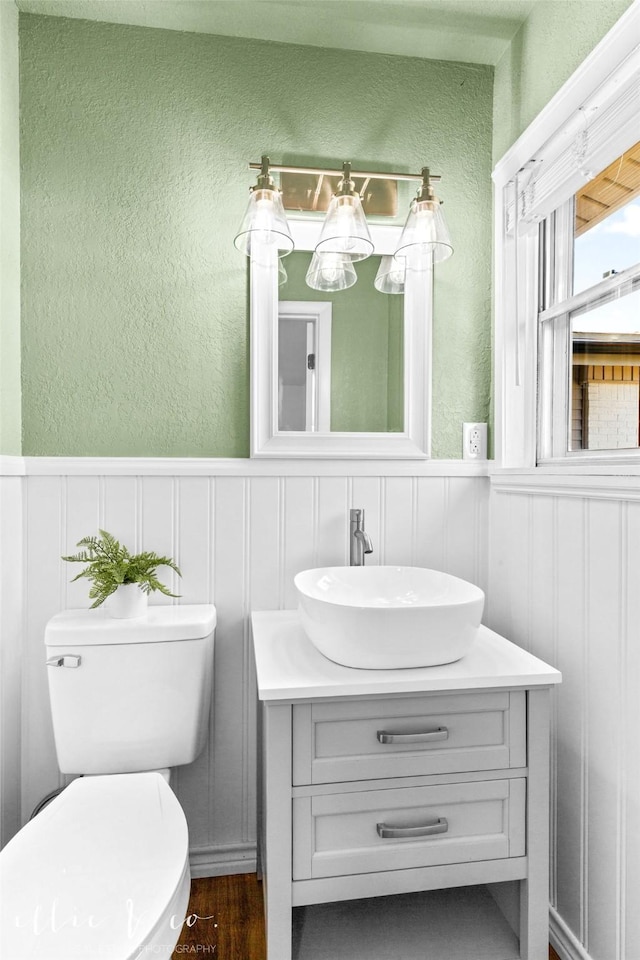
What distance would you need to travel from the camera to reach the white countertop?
1.08 meters

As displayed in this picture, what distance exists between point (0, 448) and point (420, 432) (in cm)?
112

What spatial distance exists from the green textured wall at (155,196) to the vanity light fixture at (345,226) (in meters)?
0.24

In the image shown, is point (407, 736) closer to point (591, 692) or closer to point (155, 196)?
point (591, 692)

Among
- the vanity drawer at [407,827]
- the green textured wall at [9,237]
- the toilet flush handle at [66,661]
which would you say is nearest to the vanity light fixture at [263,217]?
the green textured wall at [9,237]

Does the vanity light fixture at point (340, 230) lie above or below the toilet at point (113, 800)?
above

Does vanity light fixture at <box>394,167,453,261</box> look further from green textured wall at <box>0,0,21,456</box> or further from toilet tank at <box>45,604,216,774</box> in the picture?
toilet tank at <box>45,604,216,774</box>

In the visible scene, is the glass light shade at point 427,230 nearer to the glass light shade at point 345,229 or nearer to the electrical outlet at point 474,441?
the glass light shade at point 345,229

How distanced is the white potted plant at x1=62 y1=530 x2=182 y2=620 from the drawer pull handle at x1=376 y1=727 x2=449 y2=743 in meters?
0.64

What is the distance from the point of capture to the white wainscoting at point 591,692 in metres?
1.12

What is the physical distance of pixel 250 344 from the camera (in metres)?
1.62

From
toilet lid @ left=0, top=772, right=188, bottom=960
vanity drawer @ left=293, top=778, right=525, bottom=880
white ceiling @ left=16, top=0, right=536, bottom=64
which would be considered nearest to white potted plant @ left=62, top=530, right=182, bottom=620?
toilet lid @ left=0, top=772, right=188, bottom=960

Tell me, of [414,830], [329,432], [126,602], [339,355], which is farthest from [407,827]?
[339,355]

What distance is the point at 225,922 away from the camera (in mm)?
1426

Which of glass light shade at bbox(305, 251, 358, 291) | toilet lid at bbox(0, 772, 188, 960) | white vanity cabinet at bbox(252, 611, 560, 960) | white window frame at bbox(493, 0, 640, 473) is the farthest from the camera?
glass light shade at bbox(305, 251, 358, 291)
